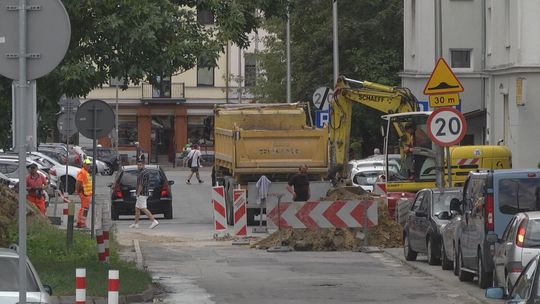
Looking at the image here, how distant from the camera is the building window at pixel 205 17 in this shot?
1914 cm

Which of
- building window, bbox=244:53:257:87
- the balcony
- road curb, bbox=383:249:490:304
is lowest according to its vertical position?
road curb, bbox=383:249:490:304

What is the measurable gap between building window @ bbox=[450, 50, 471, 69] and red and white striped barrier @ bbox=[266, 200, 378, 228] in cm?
2581

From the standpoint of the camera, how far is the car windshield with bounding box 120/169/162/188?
36.5 meters

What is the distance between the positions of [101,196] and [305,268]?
1069 inches

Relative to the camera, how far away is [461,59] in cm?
5222

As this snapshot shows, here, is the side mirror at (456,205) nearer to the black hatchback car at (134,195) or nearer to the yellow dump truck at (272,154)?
the yellow dump truck at (272,154)

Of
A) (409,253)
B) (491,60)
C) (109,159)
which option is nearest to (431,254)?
(409,253)

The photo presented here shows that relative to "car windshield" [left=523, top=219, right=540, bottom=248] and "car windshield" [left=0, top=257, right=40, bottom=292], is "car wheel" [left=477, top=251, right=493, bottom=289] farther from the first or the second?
"car windshield" [left=0, top=257, right=40, bottom=292]

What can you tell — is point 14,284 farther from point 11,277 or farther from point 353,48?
point 353,48

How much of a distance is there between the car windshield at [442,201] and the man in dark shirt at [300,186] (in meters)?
8.71

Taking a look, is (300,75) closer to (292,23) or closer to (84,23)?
(292,23)

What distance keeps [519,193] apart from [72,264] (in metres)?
6.94

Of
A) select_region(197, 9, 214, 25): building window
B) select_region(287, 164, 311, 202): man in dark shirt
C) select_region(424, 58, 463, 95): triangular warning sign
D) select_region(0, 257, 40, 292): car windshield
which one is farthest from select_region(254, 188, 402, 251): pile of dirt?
select_region(0, 257, 40, 292): car windshield

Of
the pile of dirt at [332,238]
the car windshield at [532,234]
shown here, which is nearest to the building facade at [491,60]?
the pile of dirt at [332,238]
